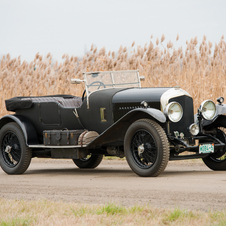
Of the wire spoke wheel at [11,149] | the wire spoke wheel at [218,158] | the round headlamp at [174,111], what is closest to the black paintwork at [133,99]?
the round headlamp at [174,111]

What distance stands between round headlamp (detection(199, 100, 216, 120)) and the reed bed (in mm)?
3614

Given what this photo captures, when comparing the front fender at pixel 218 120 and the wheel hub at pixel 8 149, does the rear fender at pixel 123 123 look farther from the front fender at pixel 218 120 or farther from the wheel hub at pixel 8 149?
the wheel hub at pixel 8 149

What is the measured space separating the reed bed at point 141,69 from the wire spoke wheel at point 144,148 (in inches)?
187

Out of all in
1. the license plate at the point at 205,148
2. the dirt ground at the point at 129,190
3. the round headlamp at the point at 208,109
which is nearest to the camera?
the dirt ground at the point at 129,190

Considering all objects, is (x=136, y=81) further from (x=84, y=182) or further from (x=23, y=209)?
(x=23, y=209)

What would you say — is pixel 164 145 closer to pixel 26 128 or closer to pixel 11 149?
pixel 26 128

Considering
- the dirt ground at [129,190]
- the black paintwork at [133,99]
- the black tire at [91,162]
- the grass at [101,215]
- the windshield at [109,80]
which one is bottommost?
the black tire at [91,162]

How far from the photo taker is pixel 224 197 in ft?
16.7

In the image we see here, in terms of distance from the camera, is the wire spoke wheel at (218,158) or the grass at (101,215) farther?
the wire spoke wheel at (218,158)

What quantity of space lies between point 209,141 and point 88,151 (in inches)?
90.9

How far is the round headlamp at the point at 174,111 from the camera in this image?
7.34 meters

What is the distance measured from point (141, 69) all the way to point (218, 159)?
555 centimetres

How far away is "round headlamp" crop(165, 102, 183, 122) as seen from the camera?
7.34m

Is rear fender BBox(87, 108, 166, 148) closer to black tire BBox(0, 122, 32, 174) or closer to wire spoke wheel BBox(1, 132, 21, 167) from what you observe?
black tire BBox(0, 122, 32, 174)
